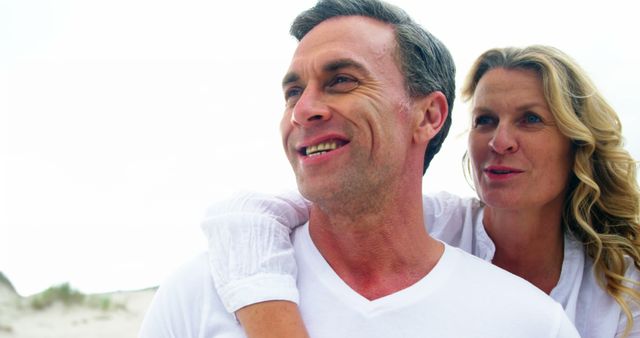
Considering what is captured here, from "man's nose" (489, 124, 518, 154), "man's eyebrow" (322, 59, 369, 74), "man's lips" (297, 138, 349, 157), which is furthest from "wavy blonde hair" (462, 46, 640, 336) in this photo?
"man's lips" (297, 138, 349, 157)

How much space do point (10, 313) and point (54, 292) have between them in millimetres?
901

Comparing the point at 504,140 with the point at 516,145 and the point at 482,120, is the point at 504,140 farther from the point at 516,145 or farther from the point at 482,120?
the point at 482,120

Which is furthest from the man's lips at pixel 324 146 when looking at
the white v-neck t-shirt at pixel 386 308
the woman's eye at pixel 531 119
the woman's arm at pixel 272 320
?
the woman's eye at pixel 531 119

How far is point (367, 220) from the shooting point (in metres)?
1.65

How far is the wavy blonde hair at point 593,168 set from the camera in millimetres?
2146

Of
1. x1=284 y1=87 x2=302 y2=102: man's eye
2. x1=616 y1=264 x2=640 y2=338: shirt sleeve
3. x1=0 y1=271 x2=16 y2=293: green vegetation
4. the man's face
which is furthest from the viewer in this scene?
x1=0 y1=271 x2=16 y2=293: green vegetation

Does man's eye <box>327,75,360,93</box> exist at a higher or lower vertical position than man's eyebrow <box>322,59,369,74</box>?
lower

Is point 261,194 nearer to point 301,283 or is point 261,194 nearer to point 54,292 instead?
point 301,283

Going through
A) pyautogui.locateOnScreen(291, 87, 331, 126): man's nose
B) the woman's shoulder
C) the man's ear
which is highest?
pyautogui.locateOnScreen(291, 87, 331, 126): man's nose

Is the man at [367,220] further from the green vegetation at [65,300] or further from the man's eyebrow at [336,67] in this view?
the green vegetation at [65,300]

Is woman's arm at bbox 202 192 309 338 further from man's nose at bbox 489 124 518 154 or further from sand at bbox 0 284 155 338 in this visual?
sand at bbox 0 284 155 338

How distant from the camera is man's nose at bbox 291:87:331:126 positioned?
5.14ft

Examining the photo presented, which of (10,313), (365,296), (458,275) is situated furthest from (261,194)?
(10,313)

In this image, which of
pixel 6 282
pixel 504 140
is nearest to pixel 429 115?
pixel 504 140
